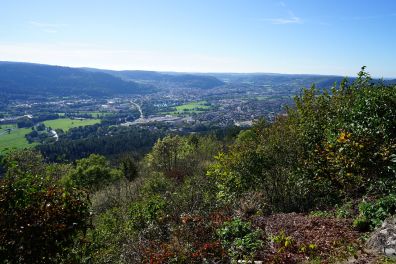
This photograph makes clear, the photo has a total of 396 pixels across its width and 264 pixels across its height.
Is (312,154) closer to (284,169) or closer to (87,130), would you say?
(284,169)

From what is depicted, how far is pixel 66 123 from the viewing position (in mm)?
146250

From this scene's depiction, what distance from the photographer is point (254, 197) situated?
1306 centimetres

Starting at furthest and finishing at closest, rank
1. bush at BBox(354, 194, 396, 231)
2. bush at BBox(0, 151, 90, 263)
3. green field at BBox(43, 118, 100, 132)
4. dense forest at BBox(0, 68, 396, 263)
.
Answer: green field at BBox(43, 118, 100, 132) → bush at BBox(354, 194, 396, 231) → dense forest at BBox(0, 68, 396, 263) → bush at BBox(0, 151, 90, 263)

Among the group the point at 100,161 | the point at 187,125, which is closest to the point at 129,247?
the point at 100,161

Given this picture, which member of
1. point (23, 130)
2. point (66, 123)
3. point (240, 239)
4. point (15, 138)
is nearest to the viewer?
point (240, 239)

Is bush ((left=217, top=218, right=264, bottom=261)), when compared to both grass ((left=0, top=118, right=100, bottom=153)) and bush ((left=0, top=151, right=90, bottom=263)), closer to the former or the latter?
bush ((left=0, top=151, right=90, bottom=263))

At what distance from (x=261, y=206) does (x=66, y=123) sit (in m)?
147

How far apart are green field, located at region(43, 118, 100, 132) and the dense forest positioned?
129323mm

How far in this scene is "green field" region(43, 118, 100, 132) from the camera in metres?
138

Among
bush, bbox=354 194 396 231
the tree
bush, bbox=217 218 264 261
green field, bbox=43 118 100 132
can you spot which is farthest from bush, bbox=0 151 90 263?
green field, bbox=43 118 100 132

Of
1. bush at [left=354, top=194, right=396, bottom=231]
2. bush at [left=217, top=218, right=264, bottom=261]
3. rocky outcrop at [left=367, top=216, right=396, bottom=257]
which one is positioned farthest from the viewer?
bush at [left=354, top=194, right=396, bottom=231]

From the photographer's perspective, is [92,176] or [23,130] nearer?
[92,176]

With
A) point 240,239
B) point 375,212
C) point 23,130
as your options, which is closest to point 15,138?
point 23,130

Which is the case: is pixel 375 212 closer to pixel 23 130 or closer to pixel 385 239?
pixel 385 239
